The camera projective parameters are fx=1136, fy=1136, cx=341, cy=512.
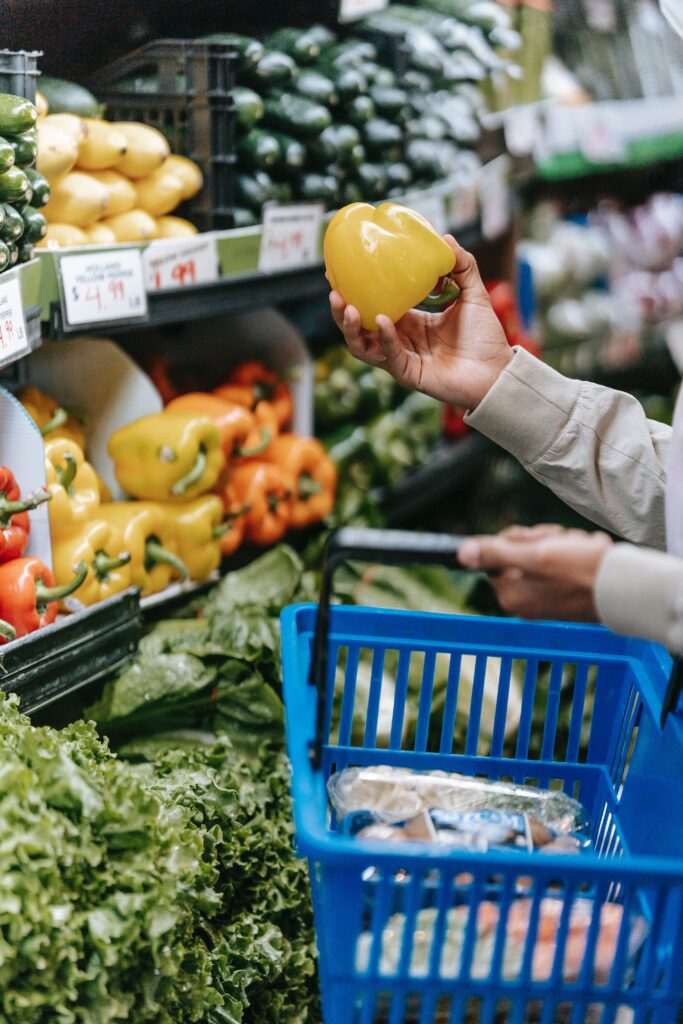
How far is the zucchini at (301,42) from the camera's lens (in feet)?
8.54

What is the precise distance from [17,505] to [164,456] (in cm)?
60

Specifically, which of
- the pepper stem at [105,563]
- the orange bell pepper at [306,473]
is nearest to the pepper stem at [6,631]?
the pepper stem at [105,563]

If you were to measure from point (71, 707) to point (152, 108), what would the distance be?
1.23 metres

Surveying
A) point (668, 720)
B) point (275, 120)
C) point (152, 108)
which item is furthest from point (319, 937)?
point (275, 120)

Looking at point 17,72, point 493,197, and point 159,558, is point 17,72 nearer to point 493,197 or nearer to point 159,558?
point 159,558

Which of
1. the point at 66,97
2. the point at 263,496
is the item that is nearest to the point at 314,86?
the point at 66,97

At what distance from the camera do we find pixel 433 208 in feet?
9.66

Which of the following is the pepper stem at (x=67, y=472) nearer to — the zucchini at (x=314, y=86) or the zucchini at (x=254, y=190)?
the zucchini at (x=254, y=190)

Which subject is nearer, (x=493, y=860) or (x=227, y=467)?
(x=493, y=860)

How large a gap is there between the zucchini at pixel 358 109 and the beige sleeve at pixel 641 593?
2.04m

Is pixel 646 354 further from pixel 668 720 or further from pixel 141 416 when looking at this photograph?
pixel 668 720

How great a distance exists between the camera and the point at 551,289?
4.68 meters

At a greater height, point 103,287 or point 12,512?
point 103,287

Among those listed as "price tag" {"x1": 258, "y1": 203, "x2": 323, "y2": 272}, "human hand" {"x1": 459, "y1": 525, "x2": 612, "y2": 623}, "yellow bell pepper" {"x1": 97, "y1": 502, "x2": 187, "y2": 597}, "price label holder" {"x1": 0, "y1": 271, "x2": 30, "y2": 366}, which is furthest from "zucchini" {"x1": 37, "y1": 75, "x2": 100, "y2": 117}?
"human hand" {"x1": 459, "y1": 525, "x2": 612, "y2": 623}
